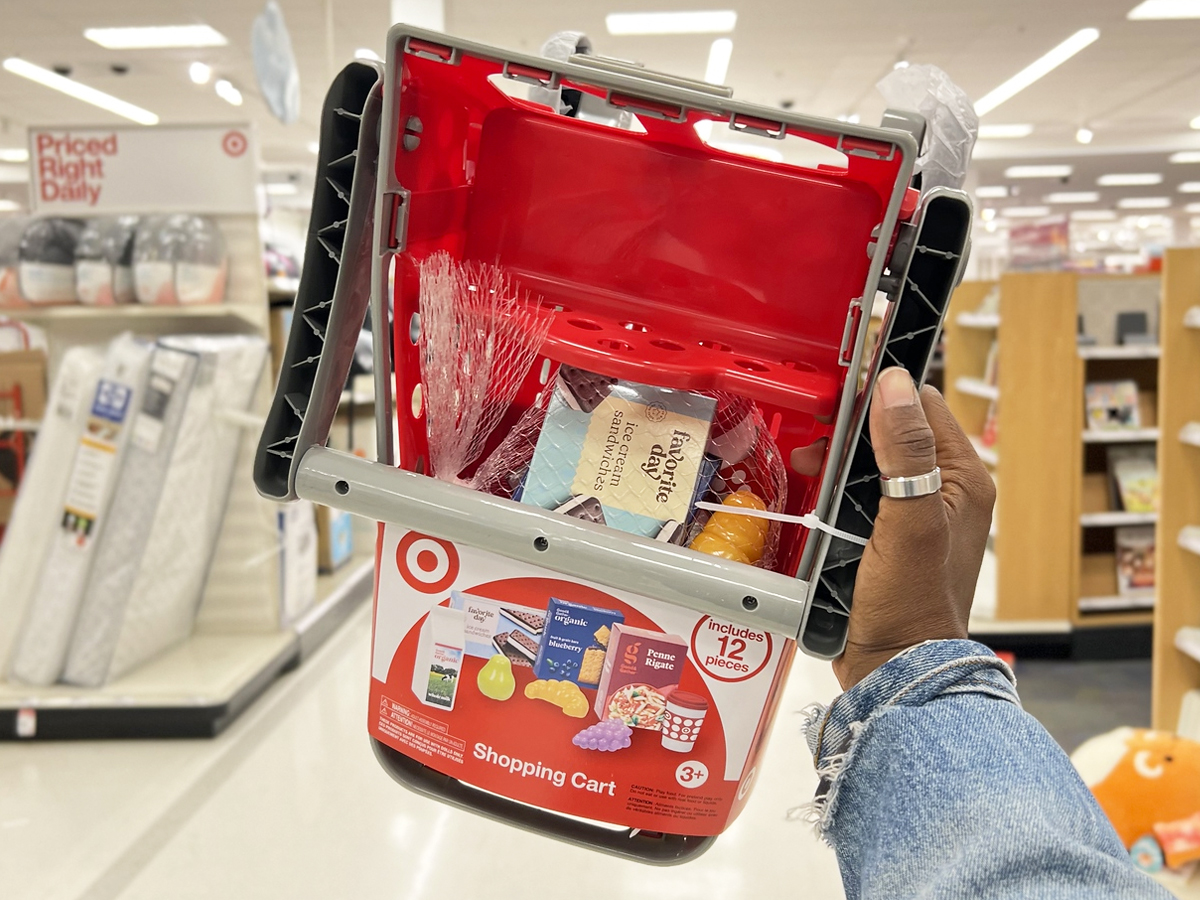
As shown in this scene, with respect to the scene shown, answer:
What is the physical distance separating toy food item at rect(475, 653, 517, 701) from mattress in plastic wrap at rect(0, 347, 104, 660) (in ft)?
→ 8.71

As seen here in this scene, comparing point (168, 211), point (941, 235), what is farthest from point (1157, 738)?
point (168, 211)

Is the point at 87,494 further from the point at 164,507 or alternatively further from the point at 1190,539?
the point at 1190,539

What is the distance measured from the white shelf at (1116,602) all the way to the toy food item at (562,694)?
428 cm

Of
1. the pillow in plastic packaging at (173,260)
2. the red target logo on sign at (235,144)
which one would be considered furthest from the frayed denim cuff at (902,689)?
the red target logo on sign at (235,144)

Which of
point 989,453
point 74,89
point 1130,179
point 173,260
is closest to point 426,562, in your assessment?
point 173,260

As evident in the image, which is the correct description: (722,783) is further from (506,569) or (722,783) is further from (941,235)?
(941,235)

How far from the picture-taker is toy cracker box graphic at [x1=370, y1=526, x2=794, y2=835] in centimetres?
68

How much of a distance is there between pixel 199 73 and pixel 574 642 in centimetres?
920

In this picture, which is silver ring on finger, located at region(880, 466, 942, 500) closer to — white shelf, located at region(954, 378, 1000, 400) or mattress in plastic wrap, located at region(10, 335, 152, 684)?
mattress in plastic wrap, located at region(10, 335, 152, 684)

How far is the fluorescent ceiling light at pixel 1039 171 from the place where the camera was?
14.0 metres

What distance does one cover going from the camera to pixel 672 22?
23.7 ft

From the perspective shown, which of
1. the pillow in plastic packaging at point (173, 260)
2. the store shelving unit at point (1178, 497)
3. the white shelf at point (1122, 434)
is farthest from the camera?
the white shelf at point (1122, 434)

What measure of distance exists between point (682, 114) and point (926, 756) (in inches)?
17.7

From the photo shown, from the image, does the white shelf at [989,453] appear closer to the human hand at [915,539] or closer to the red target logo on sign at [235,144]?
the red target logo on sign at [235,144]
